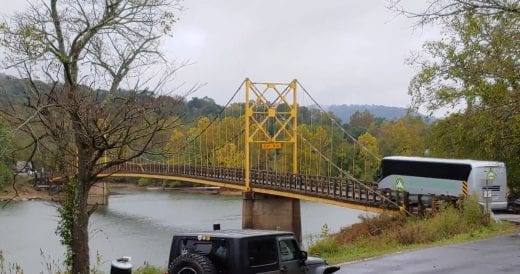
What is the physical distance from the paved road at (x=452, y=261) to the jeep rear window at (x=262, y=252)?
4.03 metres

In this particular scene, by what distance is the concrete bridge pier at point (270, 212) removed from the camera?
148 ft

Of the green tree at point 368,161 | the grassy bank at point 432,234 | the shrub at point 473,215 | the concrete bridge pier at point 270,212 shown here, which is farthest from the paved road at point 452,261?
the green tree at point 368,161

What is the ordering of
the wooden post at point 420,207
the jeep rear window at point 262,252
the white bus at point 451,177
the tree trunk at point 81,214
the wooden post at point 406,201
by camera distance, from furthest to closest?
the white bus at point 451,177, the wooden post at point 406,201, the wooden post at point 420,207, the tree trunk at point 81,214, the jeep rear window at point 262,252

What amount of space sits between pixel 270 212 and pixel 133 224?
1113cm

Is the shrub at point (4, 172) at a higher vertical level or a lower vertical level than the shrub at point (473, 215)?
higher

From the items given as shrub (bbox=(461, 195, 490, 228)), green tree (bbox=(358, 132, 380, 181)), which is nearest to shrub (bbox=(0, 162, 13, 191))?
shrub (bbox=(461, 195, 490, 228))

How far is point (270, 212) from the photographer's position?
47156mm

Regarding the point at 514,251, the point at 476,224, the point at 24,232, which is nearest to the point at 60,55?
the point at 514,251

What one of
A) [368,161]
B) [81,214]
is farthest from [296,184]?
[81,214]

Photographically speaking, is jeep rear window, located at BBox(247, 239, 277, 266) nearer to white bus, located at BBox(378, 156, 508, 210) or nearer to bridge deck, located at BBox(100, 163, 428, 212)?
bridge deck, located at BBox(100, 163, 428, 212)

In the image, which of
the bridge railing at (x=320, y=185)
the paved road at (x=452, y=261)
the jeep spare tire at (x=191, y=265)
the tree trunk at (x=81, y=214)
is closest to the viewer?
the jeep spare tire at (x=191, y=265)

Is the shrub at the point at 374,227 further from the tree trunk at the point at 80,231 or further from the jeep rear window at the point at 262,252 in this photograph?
the jeep rear window at the point at 262,252

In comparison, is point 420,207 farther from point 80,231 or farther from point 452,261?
point 80,231

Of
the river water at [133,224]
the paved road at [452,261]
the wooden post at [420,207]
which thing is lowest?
the river water at [133,224]
